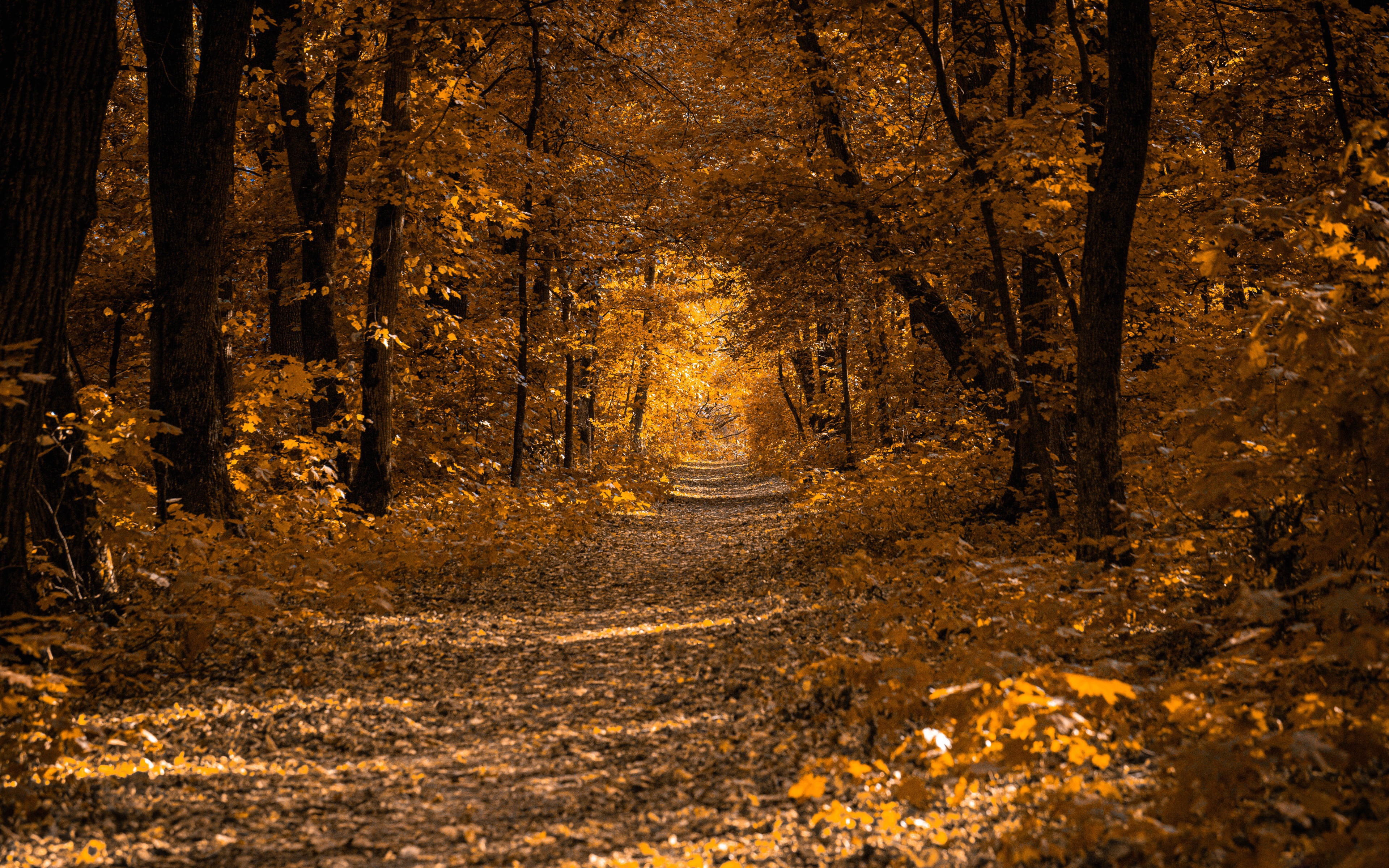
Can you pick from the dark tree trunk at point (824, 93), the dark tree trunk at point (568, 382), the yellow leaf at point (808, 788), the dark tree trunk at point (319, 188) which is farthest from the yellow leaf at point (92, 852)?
the dark tree trunk at point (568, 382)

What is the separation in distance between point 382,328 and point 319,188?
2.45 metres

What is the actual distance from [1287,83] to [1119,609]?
A: 8.29 m

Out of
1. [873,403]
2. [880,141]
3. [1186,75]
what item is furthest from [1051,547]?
[873,403]

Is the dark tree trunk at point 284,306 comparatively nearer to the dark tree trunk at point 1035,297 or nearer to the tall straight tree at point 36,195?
the tall straight tree at point 36,195

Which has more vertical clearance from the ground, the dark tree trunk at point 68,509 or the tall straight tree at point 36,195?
the tall straight tree at point 36,195

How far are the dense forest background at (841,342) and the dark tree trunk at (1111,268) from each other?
30 millimetres

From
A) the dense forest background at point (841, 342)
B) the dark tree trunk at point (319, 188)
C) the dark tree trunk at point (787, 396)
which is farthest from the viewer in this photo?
the dark tree trunk at point (787, 396)

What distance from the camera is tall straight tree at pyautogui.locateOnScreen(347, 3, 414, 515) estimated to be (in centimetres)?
1017

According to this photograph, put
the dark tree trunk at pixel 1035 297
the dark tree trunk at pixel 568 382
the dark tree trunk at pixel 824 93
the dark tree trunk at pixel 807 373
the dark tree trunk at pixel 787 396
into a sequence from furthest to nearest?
the dark tree trunk at pixel 787 396 < the dark tree trunk at pixel 807 373 < the dark tree trunk at pixel 568 382 < the dark tree trunk at pixel 824 93 < the dark tree trunk at pixel 1035 297

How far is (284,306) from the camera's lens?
40.6 ft

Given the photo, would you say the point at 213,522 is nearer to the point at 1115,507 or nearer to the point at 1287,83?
the point at 1115,507

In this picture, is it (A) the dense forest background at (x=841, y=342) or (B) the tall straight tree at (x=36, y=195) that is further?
(B) the tall straight tree at (x=36, y=195)

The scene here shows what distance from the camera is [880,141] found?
14117 millimetres

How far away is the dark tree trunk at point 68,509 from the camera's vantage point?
17.4 ft
